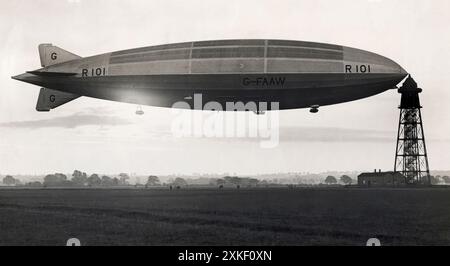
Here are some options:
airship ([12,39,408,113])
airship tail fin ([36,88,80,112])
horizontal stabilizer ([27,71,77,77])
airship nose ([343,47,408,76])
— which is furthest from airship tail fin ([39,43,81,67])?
airship nose ([343,47,408,76])

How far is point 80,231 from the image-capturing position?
1426 inches

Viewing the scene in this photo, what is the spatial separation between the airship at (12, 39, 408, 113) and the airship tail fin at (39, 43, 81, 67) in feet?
18.8

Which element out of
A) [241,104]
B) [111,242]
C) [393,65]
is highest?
[393,65]

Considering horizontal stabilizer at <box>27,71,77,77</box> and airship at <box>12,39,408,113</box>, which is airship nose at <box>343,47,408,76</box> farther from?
horizontal stabilizer at <box>27,71,77,77</box>

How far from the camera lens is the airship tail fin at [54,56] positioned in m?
52.4

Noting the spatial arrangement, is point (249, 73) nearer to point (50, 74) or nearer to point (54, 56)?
point (50, 74)

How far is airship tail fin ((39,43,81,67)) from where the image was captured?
52406 millimetres

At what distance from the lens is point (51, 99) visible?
52688 mm

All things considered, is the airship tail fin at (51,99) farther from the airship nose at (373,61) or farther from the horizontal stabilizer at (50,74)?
the airship nose at (373,61)

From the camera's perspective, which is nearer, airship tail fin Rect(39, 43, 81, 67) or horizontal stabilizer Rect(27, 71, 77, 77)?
horizontal stabilizer Rect(27, 71, 77, 77)
